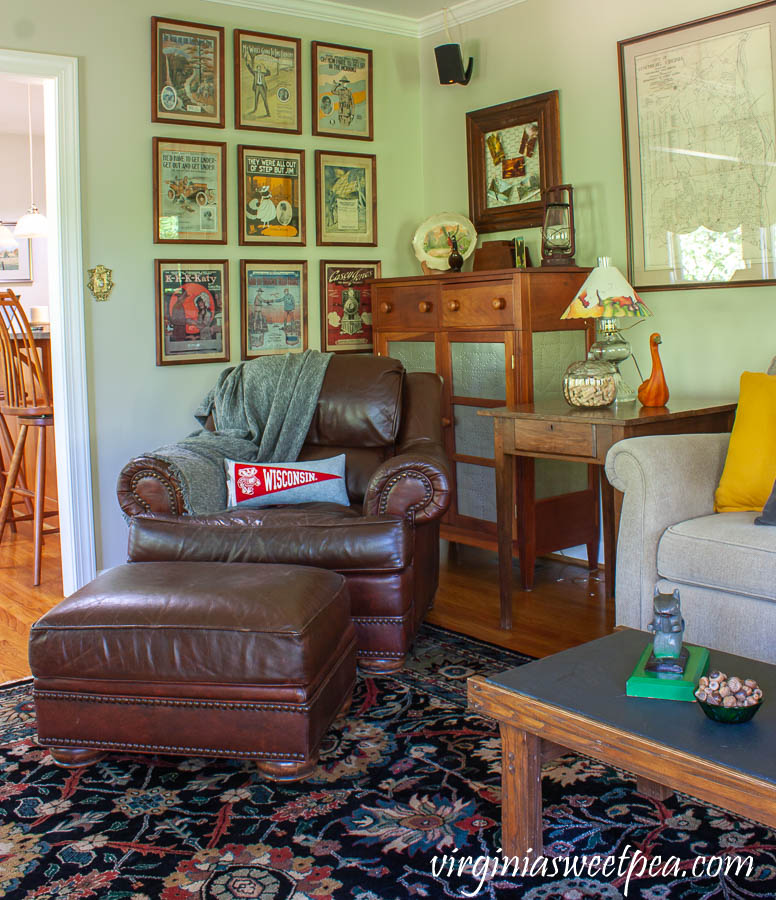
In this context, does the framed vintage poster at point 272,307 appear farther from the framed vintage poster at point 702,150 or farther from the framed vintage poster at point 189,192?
the framed vintage poster at point 702,150

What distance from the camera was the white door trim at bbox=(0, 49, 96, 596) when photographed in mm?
3689

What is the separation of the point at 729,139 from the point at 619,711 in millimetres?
2472

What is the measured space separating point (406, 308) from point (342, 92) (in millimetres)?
1095

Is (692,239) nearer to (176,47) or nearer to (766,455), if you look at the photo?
(766,455)

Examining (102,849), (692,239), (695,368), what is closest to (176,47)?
(692,239)

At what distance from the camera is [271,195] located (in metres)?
4.26

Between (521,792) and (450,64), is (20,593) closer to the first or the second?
(521,792)

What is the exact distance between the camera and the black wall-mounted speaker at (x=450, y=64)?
427 cm

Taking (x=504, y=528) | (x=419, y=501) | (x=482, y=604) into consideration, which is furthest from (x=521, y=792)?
(x=482, y=604)

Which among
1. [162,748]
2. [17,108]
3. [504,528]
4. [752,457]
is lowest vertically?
[162,748]

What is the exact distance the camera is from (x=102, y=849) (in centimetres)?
193

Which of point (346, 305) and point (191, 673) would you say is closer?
point (191, 673)

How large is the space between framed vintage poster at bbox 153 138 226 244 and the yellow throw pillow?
2.37m

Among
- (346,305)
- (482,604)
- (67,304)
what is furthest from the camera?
(346,305)
